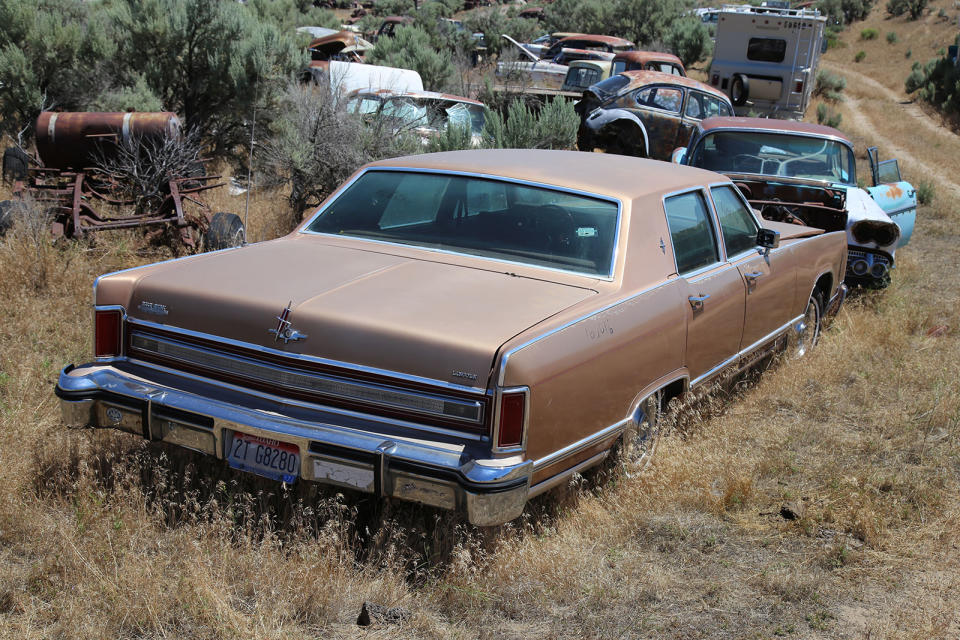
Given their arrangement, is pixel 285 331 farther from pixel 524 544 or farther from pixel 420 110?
pixel 420 110

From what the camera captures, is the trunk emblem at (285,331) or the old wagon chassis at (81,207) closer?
the trunk emblem at (285,331)

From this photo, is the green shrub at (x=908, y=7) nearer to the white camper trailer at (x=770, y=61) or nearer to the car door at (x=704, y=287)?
the white camper trailer at (x=770, y=61)

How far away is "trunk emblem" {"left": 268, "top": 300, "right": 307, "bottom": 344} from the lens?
3328 mm

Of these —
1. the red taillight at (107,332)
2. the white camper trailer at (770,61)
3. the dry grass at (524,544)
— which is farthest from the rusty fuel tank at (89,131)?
the white camper trailer at (770,61)

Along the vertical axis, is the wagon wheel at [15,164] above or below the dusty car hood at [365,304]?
below

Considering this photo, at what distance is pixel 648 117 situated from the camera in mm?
13078

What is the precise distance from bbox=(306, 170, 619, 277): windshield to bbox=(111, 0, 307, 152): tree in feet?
26.2

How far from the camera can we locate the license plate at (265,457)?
3299 mm

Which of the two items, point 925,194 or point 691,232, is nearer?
point 691,232

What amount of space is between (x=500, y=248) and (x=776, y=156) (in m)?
5.14

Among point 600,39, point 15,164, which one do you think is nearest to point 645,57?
point 600,39

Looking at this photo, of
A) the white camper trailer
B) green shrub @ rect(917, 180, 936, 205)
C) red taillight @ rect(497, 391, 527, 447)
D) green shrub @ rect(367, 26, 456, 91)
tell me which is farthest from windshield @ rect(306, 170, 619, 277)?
the white camper trailer

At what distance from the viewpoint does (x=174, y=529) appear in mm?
3564

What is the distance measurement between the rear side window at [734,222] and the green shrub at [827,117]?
62.4 feet
